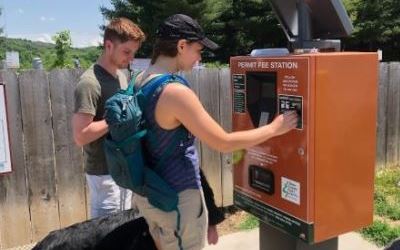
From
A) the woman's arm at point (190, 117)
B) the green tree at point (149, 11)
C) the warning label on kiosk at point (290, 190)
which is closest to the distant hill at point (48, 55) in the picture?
the green tree at point (149, 11)

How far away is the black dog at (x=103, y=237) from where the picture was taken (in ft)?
7.73

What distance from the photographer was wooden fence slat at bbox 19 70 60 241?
13.0 feet

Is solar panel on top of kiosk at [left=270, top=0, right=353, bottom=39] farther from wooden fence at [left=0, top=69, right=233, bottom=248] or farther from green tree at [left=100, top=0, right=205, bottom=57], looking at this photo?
green tree at [left=100, top=0, right=205, bottom=57]

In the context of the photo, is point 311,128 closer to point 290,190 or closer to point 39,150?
point 290,190

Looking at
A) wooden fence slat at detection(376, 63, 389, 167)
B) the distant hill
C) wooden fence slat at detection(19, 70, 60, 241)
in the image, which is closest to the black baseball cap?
wooden fence slat at detection(19, 70, 60, 241)

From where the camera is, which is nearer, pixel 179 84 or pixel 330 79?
pixel 179 84

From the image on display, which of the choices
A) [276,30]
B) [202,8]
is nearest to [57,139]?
[202,8]

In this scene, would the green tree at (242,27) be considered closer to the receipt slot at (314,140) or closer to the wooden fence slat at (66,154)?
the wooden fence slat at (66,154)

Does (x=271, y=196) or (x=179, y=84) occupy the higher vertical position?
(x=179, y=84)

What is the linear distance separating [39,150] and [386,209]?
3419 millimetres

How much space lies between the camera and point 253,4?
1035 inches

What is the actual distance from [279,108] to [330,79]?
11.7 inches

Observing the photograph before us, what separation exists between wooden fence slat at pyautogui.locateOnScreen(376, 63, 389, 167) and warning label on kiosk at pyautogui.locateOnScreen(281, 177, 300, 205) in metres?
3.77

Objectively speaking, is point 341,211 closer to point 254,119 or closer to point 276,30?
point 254,119
